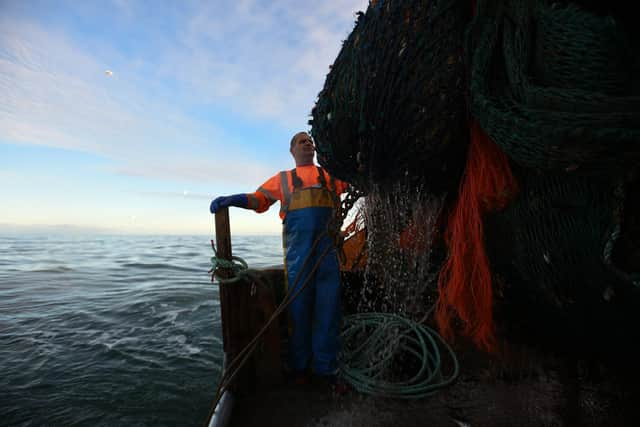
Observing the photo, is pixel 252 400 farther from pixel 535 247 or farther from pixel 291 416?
pixel 535 247

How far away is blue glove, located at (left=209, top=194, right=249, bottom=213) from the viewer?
2.62 meters

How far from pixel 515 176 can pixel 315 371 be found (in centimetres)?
218

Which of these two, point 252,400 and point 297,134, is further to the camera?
point 297,134

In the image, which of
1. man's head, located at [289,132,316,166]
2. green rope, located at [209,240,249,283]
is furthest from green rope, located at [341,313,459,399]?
man's head, located at [289,132,316,166]

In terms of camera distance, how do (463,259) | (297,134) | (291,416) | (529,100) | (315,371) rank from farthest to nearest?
(297,134) → (315,371) → (291,416) → (463,259) → (529,100)

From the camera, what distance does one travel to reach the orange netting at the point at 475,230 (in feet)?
5.77

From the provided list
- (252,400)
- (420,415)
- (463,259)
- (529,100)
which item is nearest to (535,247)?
(463,259)

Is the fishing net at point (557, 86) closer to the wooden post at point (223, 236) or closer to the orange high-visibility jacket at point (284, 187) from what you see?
the orange high-visibility jacket at point (284, 187)

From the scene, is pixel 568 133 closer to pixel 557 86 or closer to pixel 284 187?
pixel 557 86

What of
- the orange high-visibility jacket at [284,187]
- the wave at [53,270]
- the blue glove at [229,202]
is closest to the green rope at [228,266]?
the blue glove at [229,202]

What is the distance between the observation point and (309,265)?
262 cm

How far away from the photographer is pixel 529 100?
1264 mm

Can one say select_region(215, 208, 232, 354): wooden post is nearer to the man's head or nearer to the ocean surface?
the man's head

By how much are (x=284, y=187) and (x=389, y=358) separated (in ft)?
6.07
